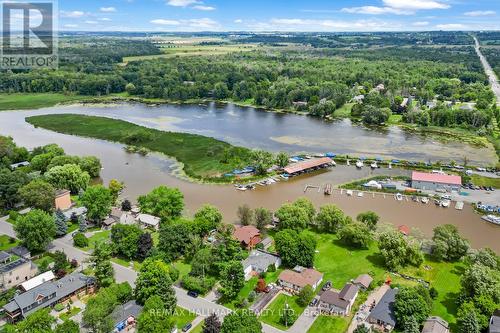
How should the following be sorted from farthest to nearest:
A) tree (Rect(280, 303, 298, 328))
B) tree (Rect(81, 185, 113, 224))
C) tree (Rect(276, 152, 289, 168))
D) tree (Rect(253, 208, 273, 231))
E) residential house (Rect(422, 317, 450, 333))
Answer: tree (Rect(276, 152, 289, 168)) → tree (Rect(81, 185, 113, 224)) → tree (Rect(253, 208, 273, 231)) → tree (Rect(280, 303, 298, 328)) → residential house (Rect(422, 317, 450, 333))

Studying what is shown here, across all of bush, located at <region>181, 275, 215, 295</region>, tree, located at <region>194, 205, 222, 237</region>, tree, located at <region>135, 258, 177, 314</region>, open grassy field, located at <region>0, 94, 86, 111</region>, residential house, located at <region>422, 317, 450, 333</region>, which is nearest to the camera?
residential house, located at <region>422, 317, 450, 333</region>

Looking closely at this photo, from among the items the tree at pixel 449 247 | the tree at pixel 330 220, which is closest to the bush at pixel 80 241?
the tree at pixel 330 220

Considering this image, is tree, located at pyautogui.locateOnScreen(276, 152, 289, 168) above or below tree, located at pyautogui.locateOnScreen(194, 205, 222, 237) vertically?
above

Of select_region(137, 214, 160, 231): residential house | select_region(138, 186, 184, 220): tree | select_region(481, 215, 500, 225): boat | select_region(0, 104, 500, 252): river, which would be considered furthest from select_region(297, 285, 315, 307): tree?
select_region(481, 215, 500, 225): boat

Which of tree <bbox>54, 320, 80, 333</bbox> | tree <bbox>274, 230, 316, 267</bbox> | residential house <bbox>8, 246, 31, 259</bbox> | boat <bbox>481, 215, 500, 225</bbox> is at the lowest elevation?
residential house <bbox>8, 246, 31, 259</bbox>

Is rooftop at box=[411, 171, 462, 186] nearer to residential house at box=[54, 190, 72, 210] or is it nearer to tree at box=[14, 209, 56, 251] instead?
residential house at box=[54, 190, 72, 210]

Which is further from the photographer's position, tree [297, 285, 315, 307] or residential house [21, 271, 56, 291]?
residential house [21, 271, 56, 291]

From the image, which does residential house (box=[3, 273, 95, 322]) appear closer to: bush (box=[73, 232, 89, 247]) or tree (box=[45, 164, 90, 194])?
bush (box=[73, 232, 89, 247])

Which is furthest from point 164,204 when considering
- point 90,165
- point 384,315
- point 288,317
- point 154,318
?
point 384,315
